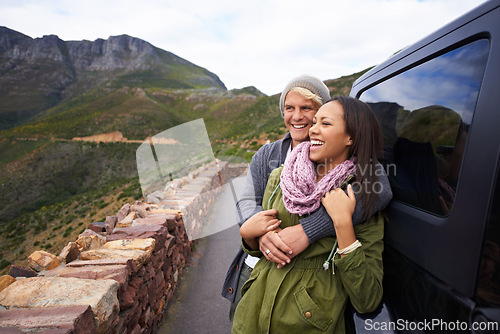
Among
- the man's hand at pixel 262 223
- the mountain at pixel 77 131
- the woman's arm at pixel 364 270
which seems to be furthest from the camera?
the mountain at pixel 77 131

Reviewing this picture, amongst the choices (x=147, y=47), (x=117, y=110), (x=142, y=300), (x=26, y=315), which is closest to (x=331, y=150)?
(x=26, y=315)

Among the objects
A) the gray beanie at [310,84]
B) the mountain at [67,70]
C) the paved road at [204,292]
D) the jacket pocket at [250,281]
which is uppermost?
the mountain at [67,70]

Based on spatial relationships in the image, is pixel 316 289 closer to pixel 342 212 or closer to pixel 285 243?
pixel 285 243

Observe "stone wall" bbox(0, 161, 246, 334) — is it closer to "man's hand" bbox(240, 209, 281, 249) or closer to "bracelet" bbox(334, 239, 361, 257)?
"man's hand" bbox(240, 209, 281, 249)

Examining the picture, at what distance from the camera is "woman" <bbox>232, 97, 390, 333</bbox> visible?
3.69 ft

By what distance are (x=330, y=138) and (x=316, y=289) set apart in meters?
0.70

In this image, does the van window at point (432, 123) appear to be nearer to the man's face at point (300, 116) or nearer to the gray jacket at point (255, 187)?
the man's face at point (300, 116)

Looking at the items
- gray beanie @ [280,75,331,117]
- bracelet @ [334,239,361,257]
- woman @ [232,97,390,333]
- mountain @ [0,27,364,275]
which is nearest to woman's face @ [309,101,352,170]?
woman @ [232,97,390,333]

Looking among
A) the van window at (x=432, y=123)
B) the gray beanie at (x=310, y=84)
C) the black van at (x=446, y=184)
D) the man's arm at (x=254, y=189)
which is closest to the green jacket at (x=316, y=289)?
the black van at (x=446, y=184)

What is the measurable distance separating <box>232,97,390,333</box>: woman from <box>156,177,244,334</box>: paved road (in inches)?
84.4

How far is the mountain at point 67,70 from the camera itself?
10012 cm

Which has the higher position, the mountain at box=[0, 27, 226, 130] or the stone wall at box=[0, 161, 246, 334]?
the mountain at box=[0, 27, 226, 130]

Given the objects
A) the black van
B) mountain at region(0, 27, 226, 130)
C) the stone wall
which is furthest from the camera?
mountain at region(0, 27, 226, 130)

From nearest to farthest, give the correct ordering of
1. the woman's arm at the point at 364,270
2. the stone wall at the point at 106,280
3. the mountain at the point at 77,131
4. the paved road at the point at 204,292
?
the woman's arm at the point at 364,270 → the stone wall at the point at 106,280 → the paved road at the point at 204,292 → the mountain at the point at 77,131
